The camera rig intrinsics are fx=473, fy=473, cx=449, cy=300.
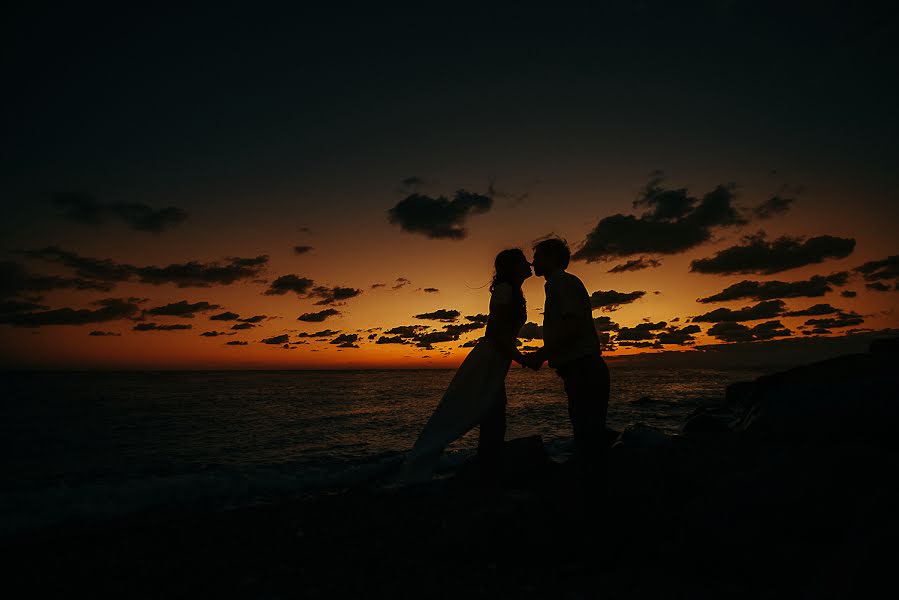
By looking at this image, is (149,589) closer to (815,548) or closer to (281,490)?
(281,490)

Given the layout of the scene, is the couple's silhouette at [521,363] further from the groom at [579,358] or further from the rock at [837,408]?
the rock at [837,408]

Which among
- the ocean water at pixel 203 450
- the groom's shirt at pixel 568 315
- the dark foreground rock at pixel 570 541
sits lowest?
the ocean water at pixel 203 450

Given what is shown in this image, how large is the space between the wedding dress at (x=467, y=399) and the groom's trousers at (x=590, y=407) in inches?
49.1

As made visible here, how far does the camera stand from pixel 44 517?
7.89 m

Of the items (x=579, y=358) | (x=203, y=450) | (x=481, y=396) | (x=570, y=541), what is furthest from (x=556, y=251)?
(x=203, y=450)

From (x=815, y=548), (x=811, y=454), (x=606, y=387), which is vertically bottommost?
(x=815, y=548)

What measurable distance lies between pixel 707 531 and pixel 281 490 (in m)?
7.85

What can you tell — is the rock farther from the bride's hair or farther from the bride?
the bride's hair

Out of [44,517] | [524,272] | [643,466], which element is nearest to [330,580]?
[524,272]

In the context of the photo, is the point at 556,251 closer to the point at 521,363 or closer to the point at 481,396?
the point at 521,363

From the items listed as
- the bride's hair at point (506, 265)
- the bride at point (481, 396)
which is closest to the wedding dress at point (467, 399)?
the bride at point (481, 396)

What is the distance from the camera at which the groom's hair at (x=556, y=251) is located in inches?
194

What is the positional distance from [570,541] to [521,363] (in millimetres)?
1913

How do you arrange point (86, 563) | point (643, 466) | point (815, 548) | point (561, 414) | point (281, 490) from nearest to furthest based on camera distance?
point (815, 548)
point (86, 563)
point (643, 466)
point (281, 490)
point (561, 414)
